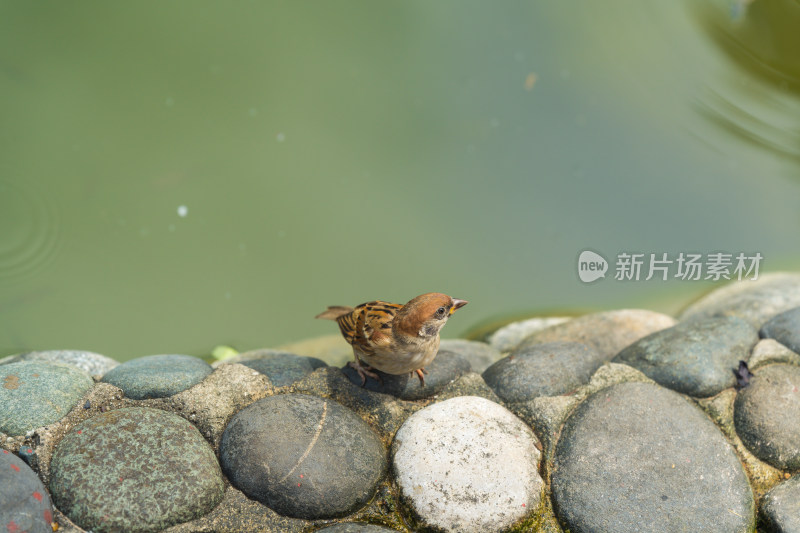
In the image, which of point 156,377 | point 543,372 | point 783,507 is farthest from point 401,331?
point 783,507

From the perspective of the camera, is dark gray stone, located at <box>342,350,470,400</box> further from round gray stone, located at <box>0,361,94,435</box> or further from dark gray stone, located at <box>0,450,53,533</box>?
dark gray stone, located at <box>0,450,53,533</box>

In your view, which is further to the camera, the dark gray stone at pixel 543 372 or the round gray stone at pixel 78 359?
the round gray stone at pixel 78 359

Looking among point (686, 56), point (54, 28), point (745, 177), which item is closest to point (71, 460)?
point (54, 28)

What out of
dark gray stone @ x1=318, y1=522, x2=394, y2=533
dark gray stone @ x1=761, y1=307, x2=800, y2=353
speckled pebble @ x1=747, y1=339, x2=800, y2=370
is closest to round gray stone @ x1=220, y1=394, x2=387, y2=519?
dark gray stone @ x1=318, y1=522, x2=394, y2=533

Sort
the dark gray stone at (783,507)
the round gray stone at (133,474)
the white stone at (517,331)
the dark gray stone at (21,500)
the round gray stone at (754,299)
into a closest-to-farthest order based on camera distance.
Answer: the dark gray stone at (21,500)
the round gray stone at (133,474)
the dark gray stone at (783,507)
the round gray stone at (754,299)
the white stone at (517,331)

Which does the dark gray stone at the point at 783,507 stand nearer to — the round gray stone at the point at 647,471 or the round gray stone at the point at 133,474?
the round gray stone at the point at 647,471

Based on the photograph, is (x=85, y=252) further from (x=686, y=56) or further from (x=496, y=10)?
(x=686, y=56)

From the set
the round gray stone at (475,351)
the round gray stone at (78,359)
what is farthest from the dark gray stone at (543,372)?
the round gray stone at (78,359)
